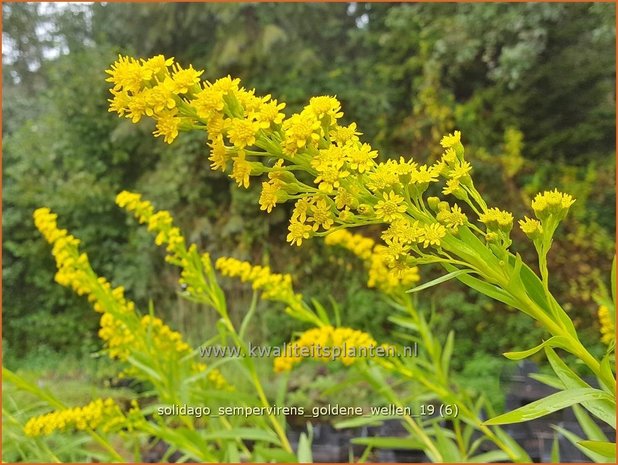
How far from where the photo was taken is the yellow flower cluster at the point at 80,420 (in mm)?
1153

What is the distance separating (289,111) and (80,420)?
1886 millimetres

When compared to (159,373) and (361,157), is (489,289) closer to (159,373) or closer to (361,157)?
(361,157)

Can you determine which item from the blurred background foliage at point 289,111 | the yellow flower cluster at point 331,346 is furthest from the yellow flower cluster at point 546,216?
the blurred background foliage at point 289,111

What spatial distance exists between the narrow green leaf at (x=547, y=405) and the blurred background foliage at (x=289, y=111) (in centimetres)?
225

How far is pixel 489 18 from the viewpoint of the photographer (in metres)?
3.09

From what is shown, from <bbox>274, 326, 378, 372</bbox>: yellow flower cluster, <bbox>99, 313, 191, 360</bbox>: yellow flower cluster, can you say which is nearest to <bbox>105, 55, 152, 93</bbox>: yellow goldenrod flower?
<bbox>274, 326, 378, 372</bbox>: yellow flower cluster

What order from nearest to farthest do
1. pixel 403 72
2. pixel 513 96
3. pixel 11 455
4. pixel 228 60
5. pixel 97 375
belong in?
1. pixel 11 455
2. pixel 97 375
3. pixel 228 60
4. pixel 513 96
5. pixel 403 72

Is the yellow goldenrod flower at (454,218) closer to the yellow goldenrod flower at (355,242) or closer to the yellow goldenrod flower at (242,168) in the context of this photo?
the yellow goldenrod flower at (242,168)

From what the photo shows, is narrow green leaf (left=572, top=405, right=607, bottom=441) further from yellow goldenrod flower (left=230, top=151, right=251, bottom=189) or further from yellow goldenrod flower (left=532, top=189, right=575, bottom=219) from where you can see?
yellow goldenrod flower (left=230, top=151, right=251, bottom=189)

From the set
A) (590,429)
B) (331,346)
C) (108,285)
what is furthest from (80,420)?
(590,429)

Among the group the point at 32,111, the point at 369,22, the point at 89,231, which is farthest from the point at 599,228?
the point at 32,111

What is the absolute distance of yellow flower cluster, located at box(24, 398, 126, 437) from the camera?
115 cm

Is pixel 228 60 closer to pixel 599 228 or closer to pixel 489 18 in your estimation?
pixel 489 18

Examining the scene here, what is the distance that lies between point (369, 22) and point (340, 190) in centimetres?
300
